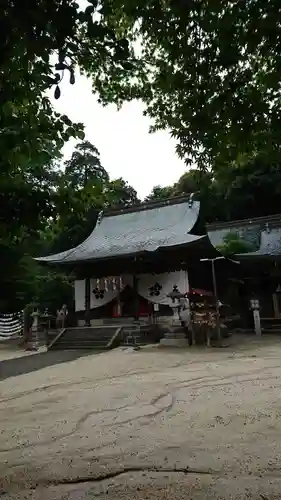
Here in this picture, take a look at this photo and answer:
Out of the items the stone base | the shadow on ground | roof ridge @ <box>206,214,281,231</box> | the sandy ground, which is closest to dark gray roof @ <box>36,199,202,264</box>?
the stone base

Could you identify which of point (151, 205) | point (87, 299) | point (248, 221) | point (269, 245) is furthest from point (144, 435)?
point (248, 221)

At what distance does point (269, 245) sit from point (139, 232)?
654cm

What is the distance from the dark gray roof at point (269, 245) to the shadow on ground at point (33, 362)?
8.75 m

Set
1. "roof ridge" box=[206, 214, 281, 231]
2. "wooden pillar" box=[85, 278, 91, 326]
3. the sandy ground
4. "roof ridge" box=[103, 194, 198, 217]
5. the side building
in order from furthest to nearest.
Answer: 1. "roof ridge" box=[206, 214, 281, 231]
2. "roof ridge" box=[103, 194, 198, 217]
3. the side building
4. "wooden pillar" box=[85, 278, 91, 326]
5. the sandy ground

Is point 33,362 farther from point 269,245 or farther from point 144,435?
point 269,245

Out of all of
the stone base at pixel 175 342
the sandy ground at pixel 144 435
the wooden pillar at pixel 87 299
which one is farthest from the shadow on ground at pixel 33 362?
the wooden pillar at pixel 87 299

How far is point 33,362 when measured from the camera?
1148 cm

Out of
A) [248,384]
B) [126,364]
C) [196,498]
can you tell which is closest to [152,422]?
[196,498]

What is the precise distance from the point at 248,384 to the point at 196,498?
4.43 meters

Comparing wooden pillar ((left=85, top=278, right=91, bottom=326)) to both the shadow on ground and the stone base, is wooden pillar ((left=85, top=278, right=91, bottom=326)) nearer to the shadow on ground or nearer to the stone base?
the shadow on ground

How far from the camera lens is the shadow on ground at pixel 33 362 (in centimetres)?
990

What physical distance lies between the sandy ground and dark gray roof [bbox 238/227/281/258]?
383 inches

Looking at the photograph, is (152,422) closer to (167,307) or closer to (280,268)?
(167,307)

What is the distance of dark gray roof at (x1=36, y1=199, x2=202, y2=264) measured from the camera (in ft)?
57.0
